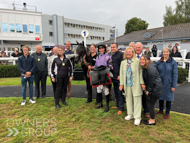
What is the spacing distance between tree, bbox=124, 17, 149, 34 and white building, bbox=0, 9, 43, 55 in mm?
30294

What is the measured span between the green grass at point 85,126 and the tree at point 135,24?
45134 mm

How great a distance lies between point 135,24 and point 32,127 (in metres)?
48.1

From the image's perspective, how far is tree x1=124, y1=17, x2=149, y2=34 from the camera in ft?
147

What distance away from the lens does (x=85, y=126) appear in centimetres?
352

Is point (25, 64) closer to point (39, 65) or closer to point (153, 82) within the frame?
point (39, 65)

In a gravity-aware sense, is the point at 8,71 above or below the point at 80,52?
below

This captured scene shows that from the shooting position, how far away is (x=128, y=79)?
366cm

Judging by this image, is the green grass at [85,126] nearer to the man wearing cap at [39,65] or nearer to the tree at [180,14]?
the man wearing cap at [39,65]

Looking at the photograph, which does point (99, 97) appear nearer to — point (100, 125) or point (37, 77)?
point (100, 125)

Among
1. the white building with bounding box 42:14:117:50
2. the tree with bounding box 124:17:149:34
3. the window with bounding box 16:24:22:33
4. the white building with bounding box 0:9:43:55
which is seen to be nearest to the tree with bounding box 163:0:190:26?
the tree with bounding box 124:17:149:34

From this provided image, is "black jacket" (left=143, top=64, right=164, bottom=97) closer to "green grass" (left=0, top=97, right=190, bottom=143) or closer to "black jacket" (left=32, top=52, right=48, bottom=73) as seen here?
"green grass" (left=0, top=97, right=190, bottom=143)

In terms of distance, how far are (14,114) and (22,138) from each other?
1.53m

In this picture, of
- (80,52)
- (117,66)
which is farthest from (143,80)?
(80,52)

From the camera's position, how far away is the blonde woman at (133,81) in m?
3.54
